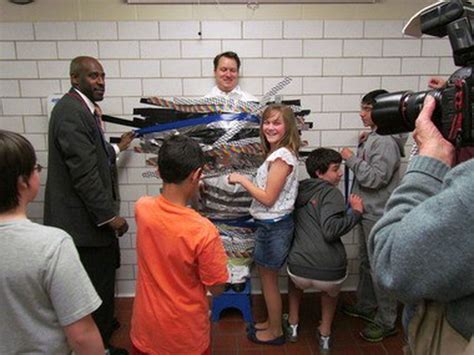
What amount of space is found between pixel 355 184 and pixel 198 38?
145cm

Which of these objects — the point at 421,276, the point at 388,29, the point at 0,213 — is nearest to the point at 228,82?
the point at 388,29

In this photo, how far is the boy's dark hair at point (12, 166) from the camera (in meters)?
0.92

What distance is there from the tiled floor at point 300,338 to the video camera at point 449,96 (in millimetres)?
1684

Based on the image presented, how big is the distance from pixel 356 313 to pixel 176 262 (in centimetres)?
173

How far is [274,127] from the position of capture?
6.63 feet

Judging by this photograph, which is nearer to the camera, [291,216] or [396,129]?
[396,129]

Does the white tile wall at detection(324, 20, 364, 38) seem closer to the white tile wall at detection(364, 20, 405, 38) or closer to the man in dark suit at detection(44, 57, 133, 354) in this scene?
the white tile wall at detection(364, 20, 405, 38)

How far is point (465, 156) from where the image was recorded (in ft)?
2.81

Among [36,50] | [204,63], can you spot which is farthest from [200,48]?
[36,50]

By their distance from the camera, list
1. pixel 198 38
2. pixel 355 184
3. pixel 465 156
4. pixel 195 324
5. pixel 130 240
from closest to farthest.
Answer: pixel 465 156 → pixel 195 324 → pixel 355 184 → pixel 198 38 → pixel 130 240

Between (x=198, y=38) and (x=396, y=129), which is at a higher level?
(x=198, y=38)

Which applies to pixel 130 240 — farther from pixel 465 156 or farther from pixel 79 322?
pixel 465 156

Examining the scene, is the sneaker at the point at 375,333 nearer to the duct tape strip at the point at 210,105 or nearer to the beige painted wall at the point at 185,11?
the duct tape strip at the point at 210,105

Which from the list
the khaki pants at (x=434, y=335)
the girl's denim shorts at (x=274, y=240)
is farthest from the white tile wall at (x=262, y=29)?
the khaki pants at (x=434, y=335)
